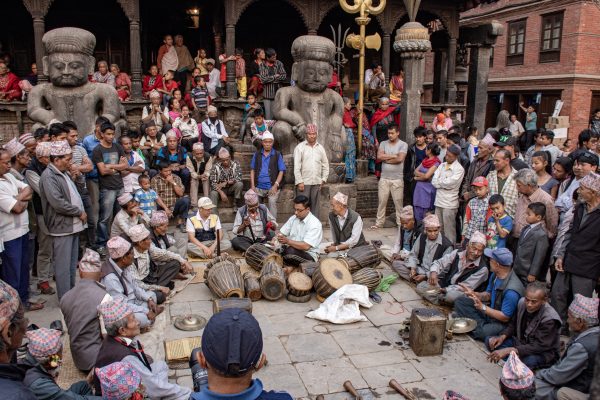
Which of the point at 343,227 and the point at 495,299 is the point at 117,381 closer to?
the point at 495,299

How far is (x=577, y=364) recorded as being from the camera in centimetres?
425

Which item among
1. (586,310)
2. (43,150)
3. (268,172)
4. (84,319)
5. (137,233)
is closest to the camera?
(586,310)

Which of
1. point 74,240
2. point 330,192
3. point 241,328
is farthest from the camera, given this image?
point 330,192

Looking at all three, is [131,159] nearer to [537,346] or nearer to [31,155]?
[31,155]

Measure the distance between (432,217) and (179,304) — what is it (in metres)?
3.37

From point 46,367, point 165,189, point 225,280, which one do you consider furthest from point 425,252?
point 46,367

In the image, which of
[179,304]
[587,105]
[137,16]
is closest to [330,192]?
[179,304]

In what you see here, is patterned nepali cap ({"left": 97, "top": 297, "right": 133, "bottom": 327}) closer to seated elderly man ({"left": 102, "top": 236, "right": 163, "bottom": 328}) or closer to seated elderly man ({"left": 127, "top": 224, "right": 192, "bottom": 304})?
seated elderly man ({"left": 102, "top": 236, "right": 163, "bottom": 328})

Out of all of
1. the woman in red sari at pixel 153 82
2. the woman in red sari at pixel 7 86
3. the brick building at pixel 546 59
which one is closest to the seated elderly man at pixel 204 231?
the woman in red sari at pixel 153 82

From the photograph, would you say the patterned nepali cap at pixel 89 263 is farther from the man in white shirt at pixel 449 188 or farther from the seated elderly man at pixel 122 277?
the man in white shirt at pixel 449 188

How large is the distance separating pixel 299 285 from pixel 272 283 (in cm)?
33

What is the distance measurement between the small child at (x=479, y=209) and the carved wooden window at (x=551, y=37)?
17631mm

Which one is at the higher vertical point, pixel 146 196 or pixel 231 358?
pixel 231 358

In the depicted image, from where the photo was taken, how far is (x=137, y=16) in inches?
518
